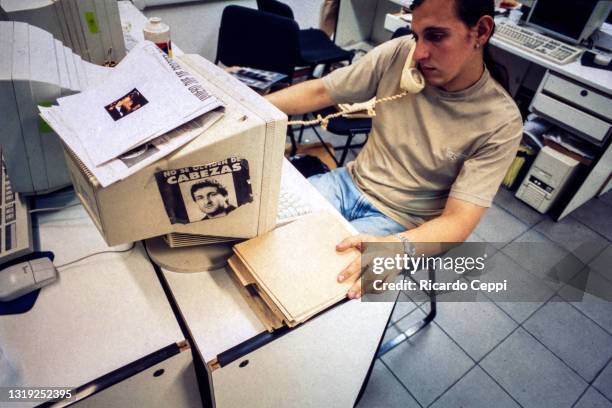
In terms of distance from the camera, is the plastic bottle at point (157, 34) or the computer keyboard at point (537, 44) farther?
the computer keyboard at point (537, 44)

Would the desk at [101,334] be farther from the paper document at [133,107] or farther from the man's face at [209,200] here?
the paper document at [133,107]

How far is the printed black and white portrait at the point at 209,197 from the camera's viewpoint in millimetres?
816

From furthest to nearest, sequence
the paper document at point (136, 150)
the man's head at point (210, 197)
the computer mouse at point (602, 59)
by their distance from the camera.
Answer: the computer mouse at point (602, 59)
the man's head at point (210, 197)
the paper document at point (136, 150)

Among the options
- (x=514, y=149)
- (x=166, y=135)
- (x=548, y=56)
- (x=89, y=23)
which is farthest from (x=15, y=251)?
(x=548, y=56)

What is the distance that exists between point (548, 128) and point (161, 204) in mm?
2485

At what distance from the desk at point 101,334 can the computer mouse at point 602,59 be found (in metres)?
2.44

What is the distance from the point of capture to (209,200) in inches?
33.6

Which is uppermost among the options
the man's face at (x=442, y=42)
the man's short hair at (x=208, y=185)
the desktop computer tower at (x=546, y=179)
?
the man's face at (x=442, y=42)

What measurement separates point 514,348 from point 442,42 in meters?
1.41

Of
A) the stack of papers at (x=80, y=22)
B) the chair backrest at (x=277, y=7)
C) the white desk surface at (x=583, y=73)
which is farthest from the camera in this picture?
the chair backrest at (x=277, y=7)

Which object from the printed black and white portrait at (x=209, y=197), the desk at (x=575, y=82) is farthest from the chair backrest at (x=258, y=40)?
the printed black and white portrait at (x=209, y=197)

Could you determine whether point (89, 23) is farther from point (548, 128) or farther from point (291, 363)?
point (548, 128)

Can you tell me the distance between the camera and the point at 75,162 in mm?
777

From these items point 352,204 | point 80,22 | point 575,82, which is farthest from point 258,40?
point 575,82
